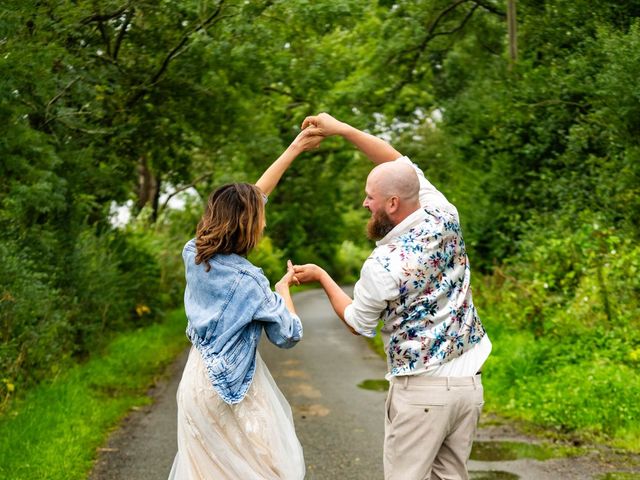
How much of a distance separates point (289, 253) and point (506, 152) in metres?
26.1

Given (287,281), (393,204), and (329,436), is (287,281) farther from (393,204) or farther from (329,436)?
(329,436)

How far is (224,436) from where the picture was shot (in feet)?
13.7

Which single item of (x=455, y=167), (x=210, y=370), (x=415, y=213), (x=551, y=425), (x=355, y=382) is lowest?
(x=455, y=167)

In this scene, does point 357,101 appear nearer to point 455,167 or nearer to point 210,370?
point 455,167

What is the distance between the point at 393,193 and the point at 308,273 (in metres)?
0.65

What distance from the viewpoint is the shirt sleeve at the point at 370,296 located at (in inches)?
143

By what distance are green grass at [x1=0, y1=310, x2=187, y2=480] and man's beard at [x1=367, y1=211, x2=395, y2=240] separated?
4.05 m

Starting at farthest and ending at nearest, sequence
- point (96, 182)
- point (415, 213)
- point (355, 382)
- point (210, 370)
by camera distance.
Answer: point (96, 182), point (355, 382), point (210, 370), point (415, 213)

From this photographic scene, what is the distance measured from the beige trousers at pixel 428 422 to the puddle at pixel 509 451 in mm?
3569

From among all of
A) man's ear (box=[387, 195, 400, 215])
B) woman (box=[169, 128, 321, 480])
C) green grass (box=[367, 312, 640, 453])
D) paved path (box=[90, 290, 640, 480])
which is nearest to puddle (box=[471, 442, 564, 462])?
paved path (box=[90, 290, 640, 480])

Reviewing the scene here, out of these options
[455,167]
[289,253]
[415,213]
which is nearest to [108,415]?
[415,213]

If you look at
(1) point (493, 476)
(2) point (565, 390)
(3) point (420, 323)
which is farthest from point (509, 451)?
(3) point (420, 323)

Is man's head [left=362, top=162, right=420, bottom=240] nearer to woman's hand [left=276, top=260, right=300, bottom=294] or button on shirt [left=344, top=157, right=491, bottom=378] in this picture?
button on shirt [left=344, top=157, right=491, bottom=378]

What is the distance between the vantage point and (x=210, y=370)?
160 inches
